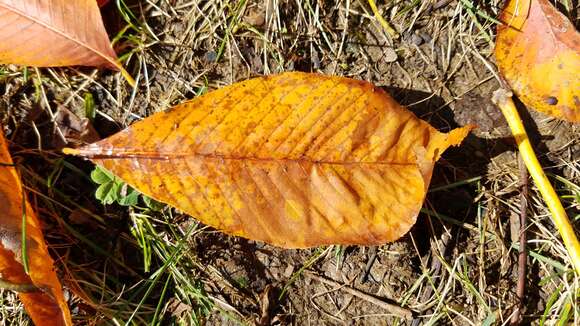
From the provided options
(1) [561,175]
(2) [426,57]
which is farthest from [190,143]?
(1) [561,175]

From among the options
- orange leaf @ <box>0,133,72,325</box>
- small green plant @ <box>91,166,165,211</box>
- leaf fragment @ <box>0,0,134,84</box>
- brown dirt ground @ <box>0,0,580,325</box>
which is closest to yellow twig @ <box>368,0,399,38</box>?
brown dirt ground @ <box>0,0,580,325</box>

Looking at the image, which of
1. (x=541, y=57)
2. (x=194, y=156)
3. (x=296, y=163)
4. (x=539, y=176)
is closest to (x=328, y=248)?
(x=296, y=163)

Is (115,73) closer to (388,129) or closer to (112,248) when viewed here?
(112,248)

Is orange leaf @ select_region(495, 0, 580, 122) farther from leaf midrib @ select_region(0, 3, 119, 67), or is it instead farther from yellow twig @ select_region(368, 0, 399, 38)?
leaf midrib @ select_region(0, 3, 119, 67)

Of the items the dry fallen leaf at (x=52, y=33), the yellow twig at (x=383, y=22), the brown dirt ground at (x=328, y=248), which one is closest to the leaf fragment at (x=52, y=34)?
the dry fallen leaf at (x=52, y=33)

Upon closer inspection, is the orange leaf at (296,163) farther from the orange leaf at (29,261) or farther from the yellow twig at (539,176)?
the orange leaf at (29,261)

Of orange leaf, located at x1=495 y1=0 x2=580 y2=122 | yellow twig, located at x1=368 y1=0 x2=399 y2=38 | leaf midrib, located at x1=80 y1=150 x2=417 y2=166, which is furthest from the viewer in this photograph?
yellow twig, located at x1=368 y1=0 x2=399 y2=38
